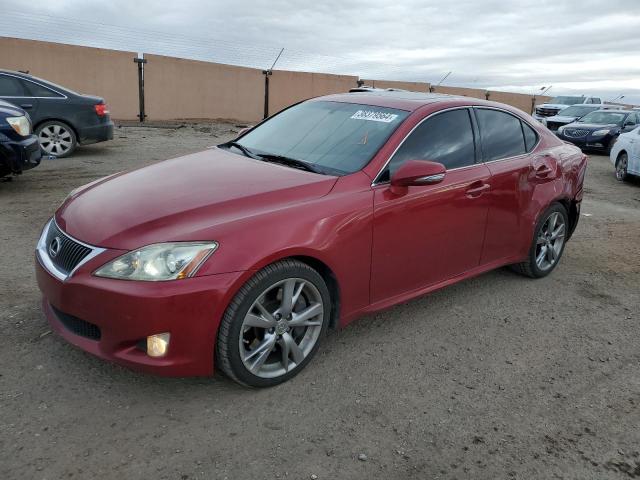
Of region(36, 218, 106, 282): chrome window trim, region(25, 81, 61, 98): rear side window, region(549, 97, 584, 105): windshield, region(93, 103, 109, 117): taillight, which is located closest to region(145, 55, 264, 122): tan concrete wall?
region(93, 103, 109, 117): taillight

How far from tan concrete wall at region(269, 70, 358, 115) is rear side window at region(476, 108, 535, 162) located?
64.1 feet

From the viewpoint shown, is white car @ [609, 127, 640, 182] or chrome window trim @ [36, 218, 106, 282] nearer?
chrome window trim @ [36, 218, 106, 282]

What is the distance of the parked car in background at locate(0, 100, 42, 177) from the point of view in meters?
6.80

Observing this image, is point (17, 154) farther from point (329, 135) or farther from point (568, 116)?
point (568, 116)

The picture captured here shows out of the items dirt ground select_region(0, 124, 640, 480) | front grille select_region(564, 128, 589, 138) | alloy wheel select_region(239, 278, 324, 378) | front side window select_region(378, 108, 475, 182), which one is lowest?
dirt ground select_region(0, 124, 640, 480)

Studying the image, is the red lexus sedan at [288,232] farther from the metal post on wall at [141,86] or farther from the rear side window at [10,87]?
the metal post on wall at [141,86]

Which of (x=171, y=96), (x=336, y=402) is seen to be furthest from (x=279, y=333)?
(x=171, y=96)

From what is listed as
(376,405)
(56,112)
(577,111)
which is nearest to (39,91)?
(56,112)

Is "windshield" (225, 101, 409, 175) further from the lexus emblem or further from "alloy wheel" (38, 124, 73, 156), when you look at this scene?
"alloy wheel" (38, 124, 73, 156)

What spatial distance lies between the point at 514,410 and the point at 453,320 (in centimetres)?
114

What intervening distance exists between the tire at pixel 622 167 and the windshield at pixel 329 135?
9.13 metres

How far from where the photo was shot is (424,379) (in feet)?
10.8

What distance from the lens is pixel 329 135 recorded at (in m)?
3.88

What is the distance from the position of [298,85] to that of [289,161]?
22042 millimetres
